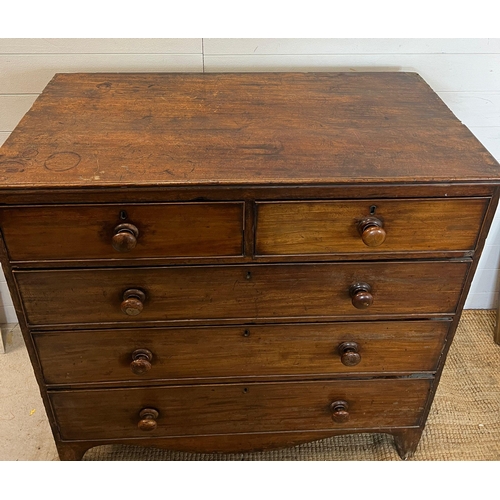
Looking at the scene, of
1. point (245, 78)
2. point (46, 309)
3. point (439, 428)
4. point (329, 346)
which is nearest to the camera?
point (46, 309)

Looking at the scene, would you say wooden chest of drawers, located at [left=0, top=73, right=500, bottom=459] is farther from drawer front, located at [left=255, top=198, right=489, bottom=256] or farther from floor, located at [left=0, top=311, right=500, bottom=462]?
floor, located at [left=0, top=311, right=500, bottom=462]

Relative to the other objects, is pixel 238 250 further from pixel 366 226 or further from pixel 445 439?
pixel 445 439

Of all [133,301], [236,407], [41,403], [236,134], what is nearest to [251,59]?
[236,134]

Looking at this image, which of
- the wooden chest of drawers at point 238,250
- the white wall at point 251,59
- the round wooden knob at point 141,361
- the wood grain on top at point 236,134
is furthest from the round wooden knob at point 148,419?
the white wall at point 251,59

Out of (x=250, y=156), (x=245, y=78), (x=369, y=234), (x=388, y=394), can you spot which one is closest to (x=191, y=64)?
(x=245, y=78)

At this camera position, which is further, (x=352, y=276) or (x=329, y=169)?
(x=352, y=276)

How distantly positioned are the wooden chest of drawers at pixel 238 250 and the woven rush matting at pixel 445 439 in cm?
16

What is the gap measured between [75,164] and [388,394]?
3.20 feet

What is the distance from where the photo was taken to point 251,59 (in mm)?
1500

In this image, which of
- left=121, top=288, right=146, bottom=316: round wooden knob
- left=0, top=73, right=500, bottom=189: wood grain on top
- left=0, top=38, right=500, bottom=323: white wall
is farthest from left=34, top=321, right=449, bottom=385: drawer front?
left=0, top=38, right=500, bottom=323: white wall

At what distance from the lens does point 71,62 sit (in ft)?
4.86

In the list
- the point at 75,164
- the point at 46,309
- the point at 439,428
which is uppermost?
the point at 75,164

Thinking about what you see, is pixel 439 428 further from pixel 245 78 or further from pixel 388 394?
pixel 245 78

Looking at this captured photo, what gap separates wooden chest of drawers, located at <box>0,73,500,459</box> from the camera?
104 centimetres
